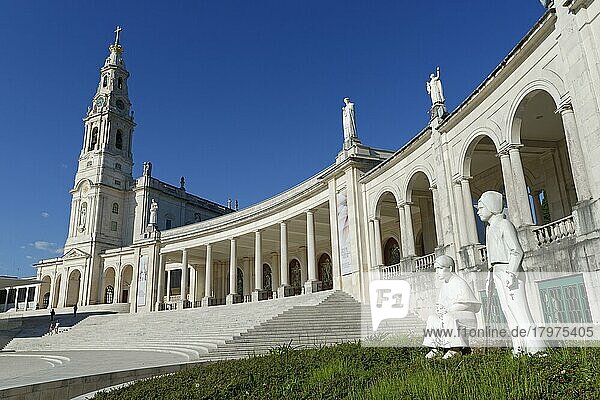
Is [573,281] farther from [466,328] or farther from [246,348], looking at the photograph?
[246,348]

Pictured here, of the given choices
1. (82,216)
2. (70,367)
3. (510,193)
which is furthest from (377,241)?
(82,216)

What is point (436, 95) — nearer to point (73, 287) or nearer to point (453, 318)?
point (453, 318)

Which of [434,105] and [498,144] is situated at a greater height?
[434,105]

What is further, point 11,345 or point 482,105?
point 11,345

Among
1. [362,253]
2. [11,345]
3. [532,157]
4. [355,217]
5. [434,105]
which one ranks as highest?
[434,105]

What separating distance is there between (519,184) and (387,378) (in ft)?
39.5

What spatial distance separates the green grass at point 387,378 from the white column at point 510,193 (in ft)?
27.1

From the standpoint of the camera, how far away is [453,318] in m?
8.16

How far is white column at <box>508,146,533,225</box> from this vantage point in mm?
16078

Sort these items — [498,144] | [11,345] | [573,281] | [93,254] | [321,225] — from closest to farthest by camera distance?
1. [573,281]
2. [498,144]
3. [11,345]
4. [321,225]
5. [93,254]

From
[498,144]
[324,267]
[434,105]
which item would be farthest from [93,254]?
[498,144]

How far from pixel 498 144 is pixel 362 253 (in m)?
11.3

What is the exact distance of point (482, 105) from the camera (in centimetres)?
1867

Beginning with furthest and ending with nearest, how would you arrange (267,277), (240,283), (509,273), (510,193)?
1. (240,283)
2. (267,277)
3. (510,193)
4. (509,273)
